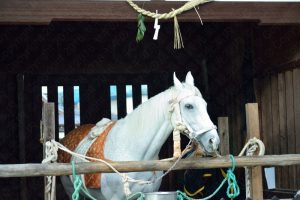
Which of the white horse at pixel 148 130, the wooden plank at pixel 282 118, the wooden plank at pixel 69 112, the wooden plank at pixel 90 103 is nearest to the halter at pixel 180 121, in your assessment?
the white horse at pixel 148 130

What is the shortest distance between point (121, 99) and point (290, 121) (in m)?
2.87

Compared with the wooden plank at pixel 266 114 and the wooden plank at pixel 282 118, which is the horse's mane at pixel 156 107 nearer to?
the wooden plank at pixel 282 118

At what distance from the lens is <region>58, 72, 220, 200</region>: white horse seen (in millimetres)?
4746

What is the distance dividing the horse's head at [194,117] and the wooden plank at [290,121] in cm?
175

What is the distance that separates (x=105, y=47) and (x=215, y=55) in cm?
144

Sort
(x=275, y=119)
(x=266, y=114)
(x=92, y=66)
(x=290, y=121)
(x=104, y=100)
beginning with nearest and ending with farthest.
→ 1. (x=290, y=121)
2. (x=275, y=119)
3. (x=266, y=114)
4. (x=92, y=66)
5. (x=104, y=100)

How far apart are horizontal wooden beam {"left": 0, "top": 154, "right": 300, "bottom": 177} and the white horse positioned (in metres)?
0.42

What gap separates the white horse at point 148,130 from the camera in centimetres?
475

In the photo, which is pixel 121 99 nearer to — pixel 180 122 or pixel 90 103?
pixel 90 103

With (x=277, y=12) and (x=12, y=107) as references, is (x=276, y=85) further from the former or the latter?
(x=12, y=107)

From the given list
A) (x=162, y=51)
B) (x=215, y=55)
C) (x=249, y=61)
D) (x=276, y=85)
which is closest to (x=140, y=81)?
(x=162, y=51)

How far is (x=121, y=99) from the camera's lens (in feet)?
28.1

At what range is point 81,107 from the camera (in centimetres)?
841

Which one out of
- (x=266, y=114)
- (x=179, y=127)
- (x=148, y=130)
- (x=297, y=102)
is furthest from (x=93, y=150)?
(x=266, y=114)
